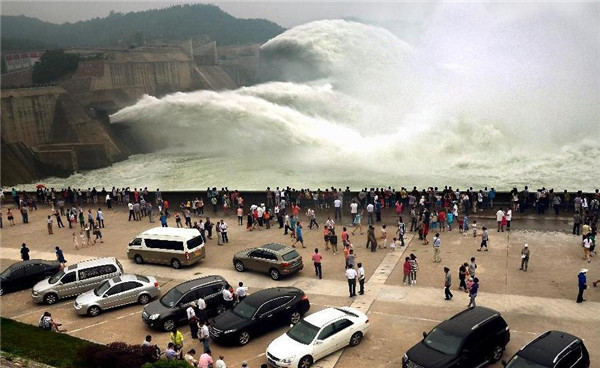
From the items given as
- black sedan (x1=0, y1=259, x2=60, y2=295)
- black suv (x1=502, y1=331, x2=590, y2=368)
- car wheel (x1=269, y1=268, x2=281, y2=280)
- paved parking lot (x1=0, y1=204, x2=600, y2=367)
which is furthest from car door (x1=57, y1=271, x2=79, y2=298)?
black suv (x1=502, y1=331, x2=590, y2=368)

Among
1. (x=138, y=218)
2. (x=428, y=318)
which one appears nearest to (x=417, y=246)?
(x=428, y=318)

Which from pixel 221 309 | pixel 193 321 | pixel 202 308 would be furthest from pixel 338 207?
pixel 193 321

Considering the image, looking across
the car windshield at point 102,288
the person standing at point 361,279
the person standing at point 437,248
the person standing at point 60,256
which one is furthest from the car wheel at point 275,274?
the person standing at point 60,256

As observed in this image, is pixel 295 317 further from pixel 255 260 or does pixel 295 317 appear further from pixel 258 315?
pixel 255 260

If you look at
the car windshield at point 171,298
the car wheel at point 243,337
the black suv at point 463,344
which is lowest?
the car wheel at point 243,337

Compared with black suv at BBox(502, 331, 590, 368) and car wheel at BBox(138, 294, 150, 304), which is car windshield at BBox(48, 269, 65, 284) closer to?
car wheel at BBox(138, 294, 150, 304)

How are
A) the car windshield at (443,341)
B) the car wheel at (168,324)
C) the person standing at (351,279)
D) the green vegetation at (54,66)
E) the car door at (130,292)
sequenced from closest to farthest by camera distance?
the car windshield at (443,341)
the car wheel at (168,324)
the person standing at (351,279)
the car door at (130,292)
the green vegetation at (54,66)

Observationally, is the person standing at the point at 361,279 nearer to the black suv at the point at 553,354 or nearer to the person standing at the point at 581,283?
the black suv at the point at 553,354
